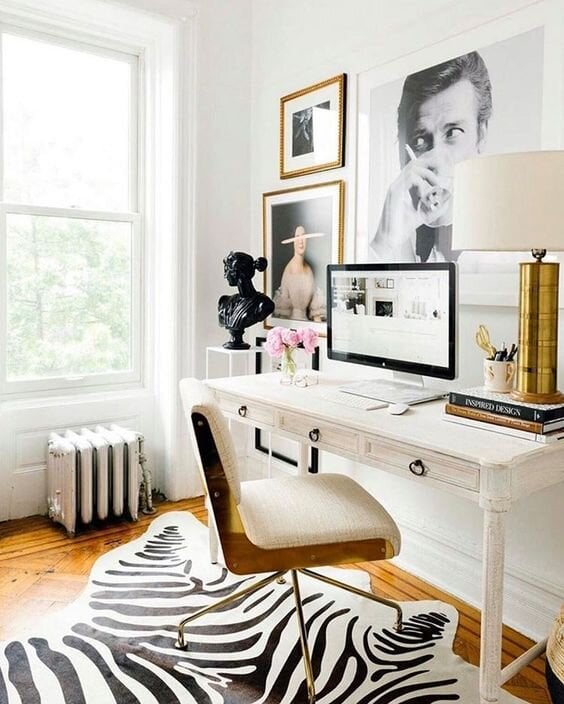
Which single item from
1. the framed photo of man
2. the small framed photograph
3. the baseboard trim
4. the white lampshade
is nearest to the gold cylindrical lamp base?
the white lampshade

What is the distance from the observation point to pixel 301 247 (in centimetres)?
326

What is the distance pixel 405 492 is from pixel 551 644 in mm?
1123

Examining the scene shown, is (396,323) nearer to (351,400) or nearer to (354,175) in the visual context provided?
(351,400)

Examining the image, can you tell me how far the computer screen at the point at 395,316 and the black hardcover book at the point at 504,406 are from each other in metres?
0.20

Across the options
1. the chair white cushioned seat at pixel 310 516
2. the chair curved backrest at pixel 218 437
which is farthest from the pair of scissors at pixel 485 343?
the chair curved backrest at pixel 218 437

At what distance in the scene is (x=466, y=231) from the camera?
6.17ft

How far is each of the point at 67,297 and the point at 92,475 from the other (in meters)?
0.95

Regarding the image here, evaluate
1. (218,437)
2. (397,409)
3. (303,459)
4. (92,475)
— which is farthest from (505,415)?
(92,475)

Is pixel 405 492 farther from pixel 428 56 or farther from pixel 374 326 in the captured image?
pixel 428 56

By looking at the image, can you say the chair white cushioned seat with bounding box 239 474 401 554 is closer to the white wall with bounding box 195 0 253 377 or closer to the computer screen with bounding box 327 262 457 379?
the computer screen with bounding box 327 262 457 379

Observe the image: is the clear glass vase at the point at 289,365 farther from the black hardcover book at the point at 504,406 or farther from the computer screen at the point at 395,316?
the black hardcover book at the point at 504,406

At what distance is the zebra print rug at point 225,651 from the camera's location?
6.27ft

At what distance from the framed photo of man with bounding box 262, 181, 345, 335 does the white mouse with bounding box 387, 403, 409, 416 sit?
108 centimetres

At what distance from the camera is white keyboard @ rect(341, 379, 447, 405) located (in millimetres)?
2232
